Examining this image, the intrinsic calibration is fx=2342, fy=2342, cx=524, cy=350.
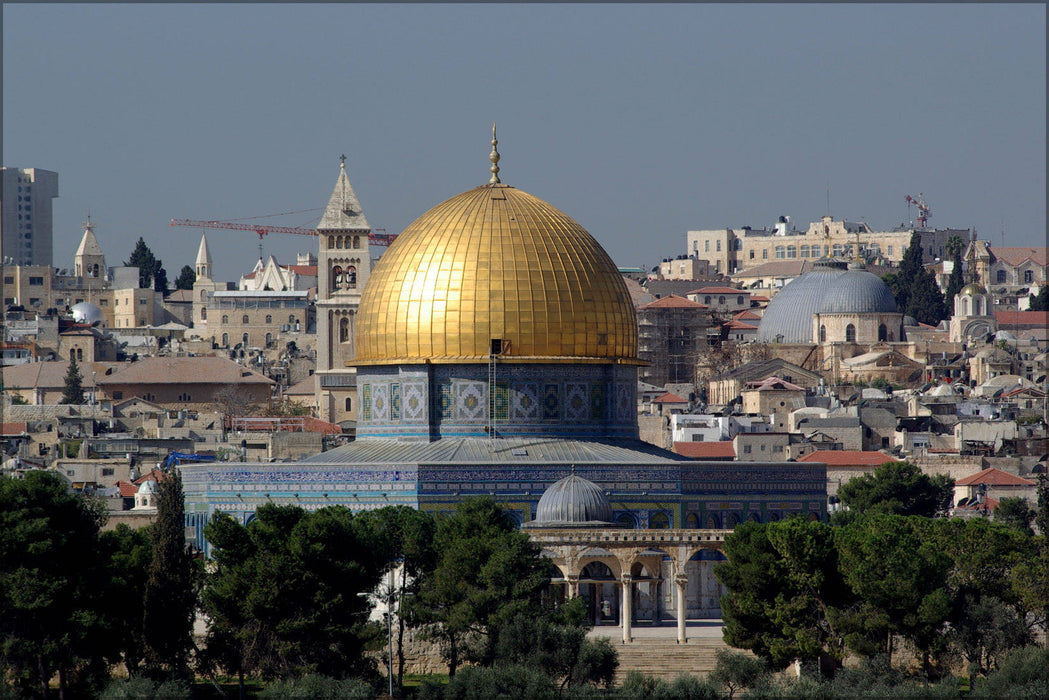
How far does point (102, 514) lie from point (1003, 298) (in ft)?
278

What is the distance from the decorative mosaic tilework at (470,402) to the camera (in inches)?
1583

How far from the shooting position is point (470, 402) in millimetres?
40281

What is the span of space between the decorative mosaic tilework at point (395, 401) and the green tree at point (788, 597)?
29.6 feet

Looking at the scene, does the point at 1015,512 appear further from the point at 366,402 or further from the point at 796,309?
the point at 796,309

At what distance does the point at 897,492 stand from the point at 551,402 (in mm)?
14617

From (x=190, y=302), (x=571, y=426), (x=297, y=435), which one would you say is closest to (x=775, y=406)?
(x=297, y=435)

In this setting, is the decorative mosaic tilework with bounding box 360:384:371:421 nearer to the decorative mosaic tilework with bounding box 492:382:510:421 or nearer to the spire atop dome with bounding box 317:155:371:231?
the decorative mosaic tilework with bounding box 492:382:510:421

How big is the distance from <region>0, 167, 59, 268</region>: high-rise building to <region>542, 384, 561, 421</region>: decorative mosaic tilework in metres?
93.9

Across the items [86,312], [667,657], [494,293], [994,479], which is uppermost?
[86,312]

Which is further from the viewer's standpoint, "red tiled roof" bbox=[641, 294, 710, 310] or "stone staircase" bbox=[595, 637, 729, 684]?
"red tiled roof" bbox=[641, 294, 710, 310]

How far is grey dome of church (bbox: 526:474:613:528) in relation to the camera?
1459 inches

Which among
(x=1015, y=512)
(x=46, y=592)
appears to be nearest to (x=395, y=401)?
(x=46, y=592)

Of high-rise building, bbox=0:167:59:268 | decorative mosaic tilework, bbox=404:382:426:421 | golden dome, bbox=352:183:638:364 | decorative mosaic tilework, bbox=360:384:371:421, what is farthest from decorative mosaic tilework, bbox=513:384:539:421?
high-rise building, bbox=0:167:59:268

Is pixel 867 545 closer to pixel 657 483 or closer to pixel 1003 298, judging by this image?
pixel 657 483
